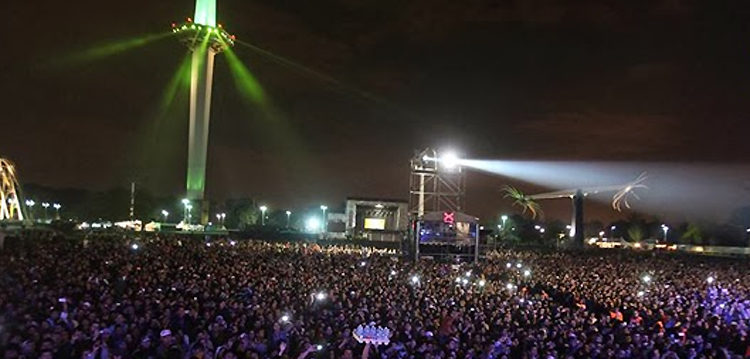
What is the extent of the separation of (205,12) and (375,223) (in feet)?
101

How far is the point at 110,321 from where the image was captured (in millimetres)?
11594

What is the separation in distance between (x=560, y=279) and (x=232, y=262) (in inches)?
423

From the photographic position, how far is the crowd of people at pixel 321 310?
10.6 metres

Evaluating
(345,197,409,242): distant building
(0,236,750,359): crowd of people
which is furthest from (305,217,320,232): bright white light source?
(0,236,750,359): crowd of people

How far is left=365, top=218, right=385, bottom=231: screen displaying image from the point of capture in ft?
181

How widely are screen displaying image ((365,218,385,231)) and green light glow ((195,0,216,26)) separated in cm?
2900

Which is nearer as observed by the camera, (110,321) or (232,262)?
(110,321)

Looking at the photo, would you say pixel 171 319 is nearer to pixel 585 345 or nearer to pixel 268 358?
pixel 268 358

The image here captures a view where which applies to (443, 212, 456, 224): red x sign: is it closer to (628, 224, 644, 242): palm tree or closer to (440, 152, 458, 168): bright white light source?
(440, 152, 458, 168): bright white light source

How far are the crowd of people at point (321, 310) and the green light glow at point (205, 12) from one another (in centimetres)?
4964

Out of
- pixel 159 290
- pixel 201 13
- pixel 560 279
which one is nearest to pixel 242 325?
pixel 159 290

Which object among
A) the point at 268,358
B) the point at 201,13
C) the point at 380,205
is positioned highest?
the point at 201,13

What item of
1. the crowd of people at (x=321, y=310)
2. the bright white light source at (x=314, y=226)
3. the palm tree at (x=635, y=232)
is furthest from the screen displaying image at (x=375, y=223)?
the palm tree at (x=635, y=232)

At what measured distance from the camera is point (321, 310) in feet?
47.8
